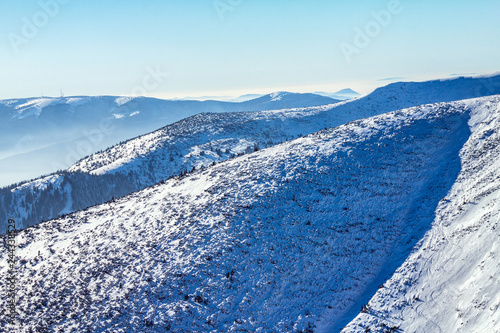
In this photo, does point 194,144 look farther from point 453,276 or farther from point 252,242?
point 453,276

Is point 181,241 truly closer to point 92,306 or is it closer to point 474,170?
point 92,306

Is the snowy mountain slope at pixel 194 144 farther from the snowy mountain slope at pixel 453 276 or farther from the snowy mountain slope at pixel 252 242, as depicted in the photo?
the snowy mountain slope at pixel 453 276

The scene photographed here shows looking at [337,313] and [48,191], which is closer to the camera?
[337,313]

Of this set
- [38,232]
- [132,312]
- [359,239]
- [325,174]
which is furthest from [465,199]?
[38,232]

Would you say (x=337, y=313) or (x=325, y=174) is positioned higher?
(x=325, y=174)

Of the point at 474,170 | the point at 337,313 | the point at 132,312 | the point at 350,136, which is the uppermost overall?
the point at 350,136

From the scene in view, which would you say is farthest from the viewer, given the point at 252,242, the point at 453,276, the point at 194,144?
the point at 194,144

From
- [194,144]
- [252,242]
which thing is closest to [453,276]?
[252,242]
